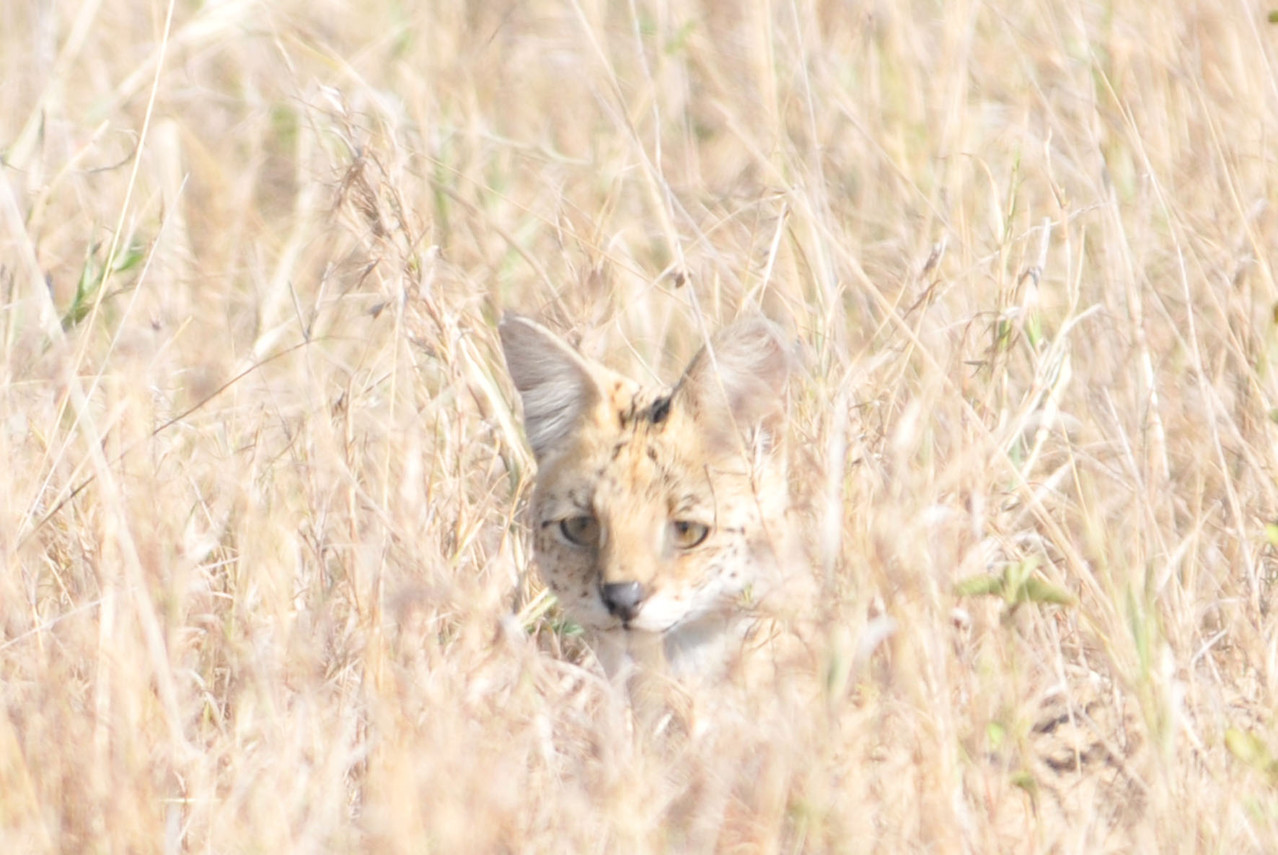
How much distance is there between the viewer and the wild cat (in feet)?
10.5

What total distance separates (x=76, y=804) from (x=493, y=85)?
3948mm

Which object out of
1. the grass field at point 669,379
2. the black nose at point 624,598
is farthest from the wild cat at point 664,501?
the grass field at point 669,379

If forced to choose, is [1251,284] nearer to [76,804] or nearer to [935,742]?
[935,742]

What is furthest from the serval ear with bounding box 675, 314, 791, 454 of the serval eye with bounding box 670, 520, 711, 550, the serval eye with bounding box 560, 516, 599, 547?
the serval eye with bounding box 560, 516, 599, 547

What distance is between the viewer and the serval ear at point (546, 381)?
3418 mm

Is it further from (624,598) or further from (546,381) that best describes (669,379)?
(624,598)

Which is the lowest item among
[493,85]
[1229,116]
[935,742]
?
[493,85]

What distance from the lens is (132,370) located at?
3252mm

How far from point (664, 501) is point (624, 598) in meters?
0.24

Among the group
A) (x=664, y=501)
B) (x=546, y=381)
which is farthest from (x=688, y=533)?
(x=546, y=381)

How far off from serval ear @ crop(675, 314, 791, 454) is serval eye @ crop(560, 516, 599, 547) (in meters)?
0.27

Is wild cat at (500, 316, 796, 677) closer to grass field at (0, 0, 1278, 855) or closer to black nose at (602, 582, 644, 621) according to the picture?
black nose at (602, 582, 644, 621)

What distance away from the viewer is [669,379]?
4641 millimetres


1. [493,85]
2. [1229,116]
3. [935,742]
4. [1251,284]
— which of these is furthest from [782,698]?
[493,85]
